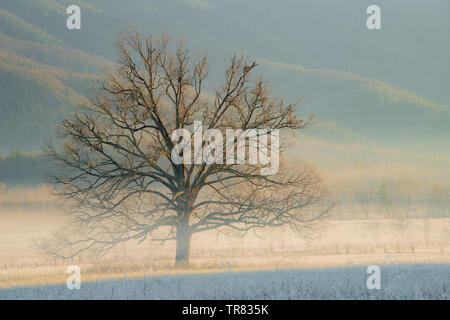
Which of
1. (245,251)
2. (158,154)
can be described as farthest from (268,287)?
(245,251)

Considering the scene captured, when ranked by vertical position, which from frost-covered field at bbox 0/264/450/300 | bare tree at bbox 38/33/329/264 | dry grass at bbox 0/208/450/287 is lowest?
dry grass at bbox 0/208/450/287

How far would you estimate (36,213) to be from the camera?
125125 mm

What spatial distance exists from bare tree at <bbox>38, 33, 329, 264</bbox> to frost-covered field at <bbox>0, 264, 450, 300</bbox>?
688 cm

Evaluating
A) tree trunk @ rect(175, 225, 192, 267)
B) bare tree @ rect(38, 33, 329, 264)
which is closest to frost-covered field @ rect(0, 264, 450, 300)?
tree trunk @ rect(175, 225, 192, 267)

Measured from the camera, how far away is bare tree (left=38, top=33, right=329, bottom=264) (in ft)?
83.6

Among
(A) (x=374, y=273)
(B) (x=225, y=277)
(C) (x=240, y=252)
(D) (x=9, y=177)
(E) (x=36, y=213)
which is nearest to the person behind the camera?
(A) (x=374, y=273)

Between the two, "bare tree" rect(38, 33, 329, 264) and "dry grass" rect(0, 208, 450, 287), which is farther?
"bare tree" rect(38, 33, 329, 264)

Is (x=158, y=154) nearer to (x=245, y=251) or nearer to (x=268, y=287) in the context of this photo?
(x=268, y=287)

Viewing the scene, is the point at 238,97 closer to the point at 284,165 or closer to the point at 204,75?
the point at 204,75

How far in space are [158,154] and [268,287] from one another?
1061cm

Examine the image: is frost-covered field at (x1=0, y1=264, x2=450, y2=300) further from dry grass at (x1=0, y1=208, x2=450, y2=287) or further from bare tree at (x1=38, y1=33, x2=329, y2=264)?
bare tree at (x1=38, y1=33, x2=329, y2=264)
